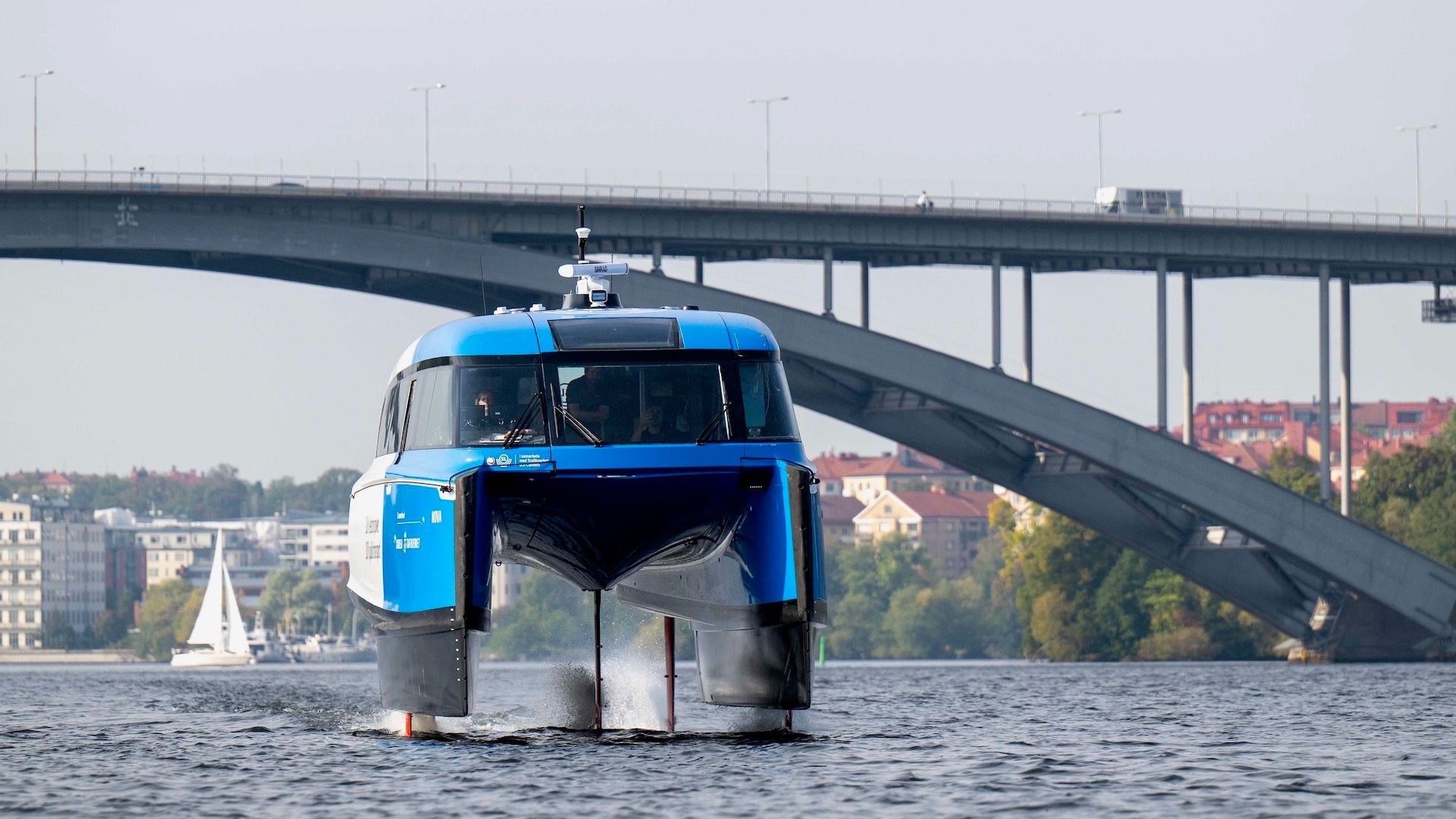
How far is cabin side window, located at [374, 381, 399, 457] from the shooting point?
2911 cm

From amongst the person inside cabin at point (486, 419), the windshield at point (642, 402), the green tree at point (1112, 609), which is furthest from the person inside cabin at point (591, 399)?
the green tree at point (1112, 609)

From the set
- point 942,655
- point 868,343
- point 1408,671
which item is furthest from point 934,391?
point 942,655

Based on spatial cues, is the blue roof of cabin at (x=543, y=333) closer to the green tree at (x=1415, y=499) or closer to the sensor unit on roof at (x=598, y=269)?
the sensor unit on roof at (x=598, y=269)

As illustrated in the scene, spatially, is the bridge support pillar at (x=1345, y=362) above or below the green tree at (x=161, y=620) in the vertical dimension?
above

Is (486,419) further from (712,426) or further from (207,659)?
(207,659)

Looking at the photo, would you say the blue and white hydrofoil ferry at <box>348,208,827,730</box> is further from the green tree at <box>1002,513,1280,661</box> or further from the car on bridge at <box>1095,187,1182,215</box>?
the green tree at <box>1002,513,1280,661</box>

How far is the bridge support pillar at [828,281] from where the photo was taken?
6994cm

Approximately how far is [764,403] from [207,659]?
127 metres

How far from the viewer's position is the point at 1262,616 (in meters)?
77.5

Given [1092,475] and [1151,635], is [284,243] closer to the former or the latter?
[1092,475]

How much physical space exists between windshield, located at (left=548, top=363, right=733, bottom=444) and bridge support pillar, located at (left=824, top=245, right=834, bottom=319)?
42.4 metres

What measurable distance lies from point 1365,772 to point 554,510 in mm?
9085

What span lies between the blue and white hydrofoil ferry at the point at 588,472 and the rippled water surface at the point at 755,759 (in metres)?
1.33

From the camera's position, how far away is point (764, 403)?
27.2 meters
